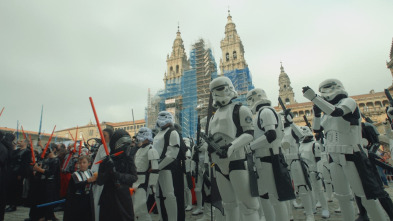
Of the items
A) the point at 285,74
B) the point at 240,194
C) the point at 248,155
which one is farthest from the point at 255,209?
the point at 285,74

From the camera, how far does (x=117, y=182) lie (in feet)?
9.23

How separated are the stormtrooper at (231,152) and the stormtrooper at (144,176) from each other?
1.39 m

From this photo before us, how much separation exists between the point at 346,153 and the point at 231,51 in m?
58.8

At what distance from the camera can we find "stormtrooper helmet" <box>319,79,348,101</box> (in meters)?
3.90

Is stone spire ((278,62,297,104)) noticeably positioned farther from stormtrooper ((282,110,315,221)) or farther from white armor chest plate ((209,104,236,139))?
white armor chest plate ((209,104,236,139))

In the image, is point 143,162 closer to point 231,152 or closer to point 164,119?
point 164,119

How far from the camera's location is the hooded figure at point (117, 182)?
9.77 feet

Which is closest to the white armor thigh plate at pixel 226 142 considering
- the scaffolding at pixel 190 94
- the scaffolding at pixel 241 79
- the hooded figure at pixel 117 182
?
the hooded figure at pixel 117 182

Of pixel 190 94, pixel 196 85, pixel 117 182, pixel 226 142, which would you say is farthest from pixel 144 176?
pixel 196 85

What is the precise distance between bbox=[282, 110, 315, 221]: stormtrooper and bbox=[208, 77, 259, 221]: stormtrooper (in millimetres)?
1876

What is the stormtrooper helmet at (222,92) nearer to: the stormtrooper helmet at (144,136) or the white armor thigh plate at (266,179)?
the white armor thigh plate at (266,179)

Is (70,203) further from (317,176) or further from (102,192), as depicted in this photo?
(317,176)

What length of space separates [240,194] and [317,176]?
15.4 feet

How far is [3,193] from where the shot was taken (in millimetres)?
4691
